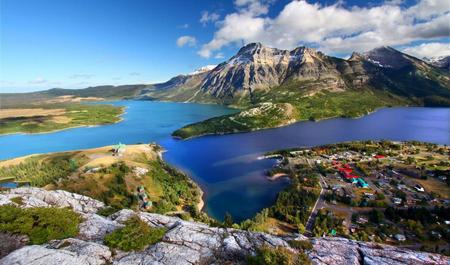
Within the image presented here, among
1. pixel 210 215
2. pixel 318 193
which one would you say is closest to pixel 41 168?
pixel 210 215

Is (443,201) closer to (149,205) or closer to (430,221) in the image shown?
(430,221)

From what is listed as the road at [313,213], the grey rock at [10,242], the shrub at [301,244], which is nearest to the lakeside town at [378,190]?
the road at [313,213]

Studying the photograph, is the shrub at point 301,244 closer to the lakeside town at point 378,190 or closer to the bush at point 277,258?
the bush at point 277,258

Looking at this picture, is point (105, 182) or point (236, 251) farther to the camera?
point (105, 182)

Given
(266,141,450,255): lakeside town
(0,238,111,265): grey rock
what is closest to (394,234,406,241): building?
(266,141,450,255): lakeside town

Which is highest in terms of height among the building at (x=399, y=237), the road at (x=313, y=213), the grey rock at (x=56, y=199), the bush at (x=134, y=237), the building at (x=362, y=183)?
the bush at (x=134, y=237)

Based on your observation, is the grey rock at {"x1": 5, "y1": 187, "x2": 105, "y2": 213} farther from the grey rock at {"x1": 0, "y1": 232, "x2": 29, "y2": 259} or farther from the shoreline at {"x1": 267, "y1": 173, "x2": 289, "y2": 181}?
the shoreline at {"x1": 267, "y1": 173, "x2": 289, "y2": 181}
